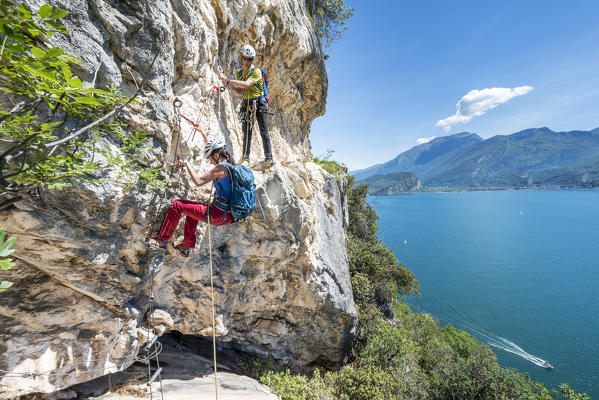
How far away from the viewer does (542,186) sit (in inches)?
7781

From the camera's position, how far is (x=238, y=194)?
3.97 metres

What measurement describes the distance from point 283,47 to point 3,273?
29.5ft

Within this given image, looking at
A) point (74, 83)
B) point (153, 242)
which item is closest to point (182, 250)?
point (153, 242)

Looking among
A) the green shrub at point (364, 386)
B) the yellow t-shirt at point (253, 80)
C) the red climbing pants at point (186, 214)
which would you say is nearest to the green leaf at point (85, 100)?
the red climbing pants at point (186, 214)

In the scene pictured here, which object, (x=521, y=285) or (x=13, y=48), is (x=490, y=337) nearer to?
(x=521, y=285)

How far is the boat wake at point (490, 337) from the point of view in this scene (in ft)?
87.4

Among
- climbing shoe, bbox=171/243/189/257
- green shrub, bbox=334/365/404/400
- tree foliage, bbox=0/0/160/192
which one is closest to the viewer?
tree foliage, bbox=0/0/160/192

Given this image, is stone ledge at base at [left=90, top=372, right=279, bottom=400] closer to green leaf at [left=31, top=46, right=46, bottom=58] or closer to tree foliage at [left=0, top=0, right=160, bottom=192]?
tree foliage at [left=0, top=0, right=160, bottom=192]

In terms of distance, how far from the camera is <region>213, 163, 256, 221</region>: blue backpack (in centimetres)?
389

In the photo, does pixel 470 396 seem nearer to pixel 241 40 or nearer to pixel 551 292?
pixel 241 40

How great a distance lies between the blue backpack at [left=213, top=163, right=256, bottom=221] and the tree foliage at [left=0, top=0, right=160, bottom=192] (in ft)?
3.34

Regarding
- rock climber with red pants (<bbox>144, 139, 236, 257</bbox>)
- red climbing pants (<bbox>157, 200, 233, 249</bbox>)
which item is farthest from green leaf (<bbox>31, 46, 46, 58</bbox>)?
red climbing pants (<bbox>157, 200, 233, 249</bbox>)

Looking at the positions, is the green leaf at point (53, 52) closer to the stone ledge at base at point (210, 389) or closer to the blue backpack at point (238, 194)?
the blue backpack at point (238, 194)

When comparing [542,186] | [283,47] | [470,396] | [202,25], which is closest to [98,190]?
[202,25]
